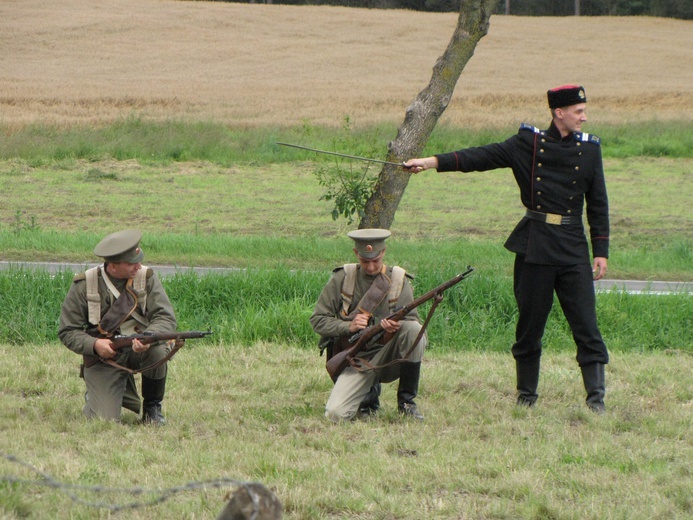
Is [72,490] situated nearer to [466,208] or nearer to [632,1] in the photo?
[466,208]

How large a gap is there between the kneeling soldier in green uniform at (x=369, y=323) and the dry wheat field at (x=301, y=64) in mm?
23750

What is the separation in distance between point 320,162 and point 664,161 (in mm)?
9255

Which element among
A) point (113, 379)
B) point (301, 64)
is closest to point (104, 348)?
point (113, 379)

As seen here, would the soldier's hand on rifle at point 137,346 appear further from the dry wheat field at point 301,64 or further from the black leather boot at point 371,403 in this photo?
the dry wheat field at point 301,64

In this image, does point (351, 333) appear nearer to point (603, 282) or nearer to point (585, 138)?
point (585, 138)

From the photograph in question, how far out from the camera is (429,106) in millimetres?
11734

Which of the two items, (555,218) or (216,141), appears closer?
(555,218)

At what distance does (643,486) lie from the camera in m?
5.44

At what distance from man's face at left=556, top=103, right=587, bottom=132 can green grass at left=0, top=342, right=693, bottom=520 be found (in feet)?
6.39

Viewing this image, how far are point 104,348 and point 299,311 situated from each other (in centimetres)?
340

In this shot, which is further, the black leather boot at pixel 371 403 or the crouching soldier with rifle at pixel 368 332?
the black leather boot at pixel 371 403

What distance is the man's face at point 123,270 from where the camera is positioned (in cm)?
677

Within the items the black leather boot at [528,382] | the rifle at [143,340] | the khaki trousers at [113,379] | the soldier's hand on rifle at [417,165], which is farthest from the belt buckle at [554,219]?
the khaki trousers at [113,379]

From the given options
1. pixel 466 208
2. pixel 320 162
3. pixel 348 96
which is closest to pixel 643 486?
pixel 466 208
